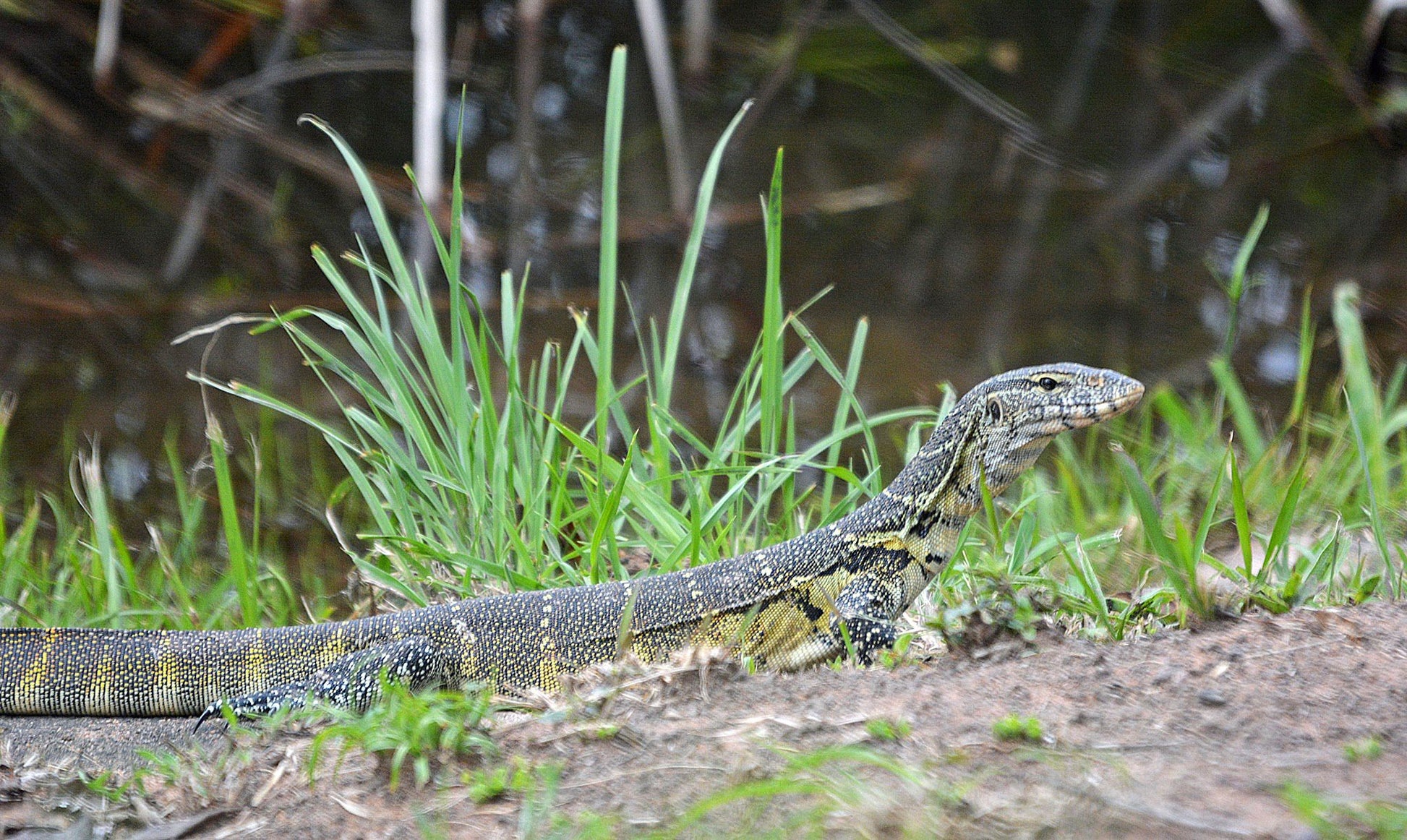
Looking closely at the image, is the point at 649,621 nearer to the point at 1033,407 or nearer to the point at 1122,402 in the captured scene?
the point at 1033,407

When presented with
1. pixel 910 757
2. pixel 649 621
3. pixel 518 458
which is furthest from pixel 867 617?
pixel 518 458

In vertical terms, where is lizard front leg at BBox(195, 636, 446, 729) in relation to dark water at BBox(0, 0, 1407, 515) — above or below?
below

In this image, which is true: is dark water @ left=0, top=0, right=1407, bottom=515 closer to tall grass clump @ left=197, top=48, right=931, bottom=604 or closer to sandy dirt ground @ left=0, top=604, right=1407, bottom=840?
tall grass clump @ left=197, top=48, right=931, bottom=604

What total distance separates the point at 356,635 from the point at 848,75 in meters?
10.8

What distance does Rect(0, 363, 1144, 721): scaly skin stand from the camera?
4.05 metres

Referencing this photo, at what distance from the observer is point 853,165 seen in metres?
12.1

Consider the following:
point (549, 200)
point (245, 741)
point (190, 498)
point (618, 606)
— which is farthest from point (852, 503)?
point (549, 200)

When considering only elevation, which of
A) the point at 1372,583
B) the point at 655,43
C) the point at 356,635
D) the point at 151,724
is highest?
the point at 655,43

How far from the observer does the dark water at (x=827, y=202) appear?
28.6 feet

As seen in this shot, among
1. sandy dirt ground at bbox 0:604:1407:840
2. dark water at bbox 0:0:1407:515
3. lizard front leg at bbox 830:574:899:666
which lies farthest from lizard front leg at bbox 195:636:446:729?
dark water at bbox 0:0:1407:515

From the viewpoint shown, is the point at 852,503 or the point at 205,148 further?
the point at 205,148

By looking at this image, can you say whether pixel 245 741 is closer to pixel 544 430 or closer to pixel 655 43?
pixel 544 430

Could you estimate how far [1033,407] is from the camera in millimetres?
4109

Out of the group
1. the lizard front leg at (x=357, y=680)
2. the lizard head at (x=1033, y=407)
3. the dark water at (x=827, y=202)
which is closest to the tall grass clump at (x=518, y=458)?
the lizard front leg at (x=357, y=680)
